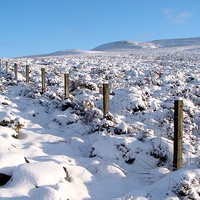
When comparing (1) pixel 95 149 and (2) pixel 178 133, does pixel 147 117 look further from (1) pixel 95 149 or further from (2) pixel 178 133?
(2) pixel 178 133

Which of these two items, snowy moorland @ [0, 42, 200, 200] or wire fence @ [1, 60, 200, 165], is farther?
wire fence @ [1, 60, 200, 165]

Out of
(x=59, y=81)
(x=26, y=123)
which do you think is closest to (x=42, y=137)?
(x=26, y=123)

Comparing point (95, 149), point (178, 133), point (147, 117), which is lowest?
point (95, 149)

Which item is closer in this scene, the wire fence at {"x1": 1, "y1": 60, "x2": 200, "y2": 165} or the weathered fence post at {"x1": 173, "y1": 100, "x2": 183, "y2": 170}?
the weathered fence post at {"x1": 173, "y1": 100, "x2": 183, "y2": 170}

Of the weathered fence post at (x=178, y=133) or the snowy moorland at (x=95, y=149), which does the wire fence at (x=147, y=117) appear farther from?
the weathered fence post at (x=178, y=133)

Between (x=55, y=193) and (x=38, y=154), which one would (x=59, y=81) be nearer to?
(x=38, y=154)

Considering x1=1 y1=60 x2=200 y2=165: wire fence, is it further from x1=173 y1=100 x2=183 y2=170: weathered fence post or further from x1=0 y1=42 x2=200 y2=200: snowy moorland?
x1=173 y1=100 x2=183 y2=170: weathered fence post

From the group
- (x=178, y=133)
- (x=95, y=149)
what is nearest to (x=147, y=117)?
(x=95, y=149)

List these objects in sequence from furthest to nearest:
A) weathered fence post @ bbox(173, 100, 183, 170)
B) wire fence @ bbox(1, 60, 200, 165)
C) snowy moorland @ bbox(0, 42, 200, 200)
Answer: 1. wire fence @ bbox(1, 60, 200, 165)
2. weathered fence post @ bbox(173, 100, 183, 170)
3. snowy moorland @ bbox(0, 42, 200, 200)

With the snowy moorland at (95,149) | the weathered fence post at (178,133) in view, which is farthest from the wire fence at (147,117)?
the weathered fence post at (178,133)

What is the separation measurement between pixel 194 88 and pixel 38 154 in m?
9.17

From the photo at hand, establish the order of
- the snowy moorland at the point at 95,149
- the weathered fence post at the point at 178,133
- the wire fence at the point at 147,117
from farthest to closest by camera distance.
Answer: the wire fence at the point at 147,117
the weathered fence post at the point at 178,133
the snowy moorland at the point at 95,149

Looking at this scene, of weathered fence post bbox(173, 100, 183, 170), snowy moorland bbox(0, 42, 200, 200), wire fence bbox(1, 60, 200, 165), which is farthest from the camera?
wire fence bbox(1, 60, 200, 165)

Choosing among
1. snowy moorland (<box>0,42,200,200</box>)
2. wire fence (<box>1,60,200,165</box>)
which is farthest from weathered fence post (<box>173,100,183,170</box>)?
wire fence (<box>1,60,200,165</box>)
